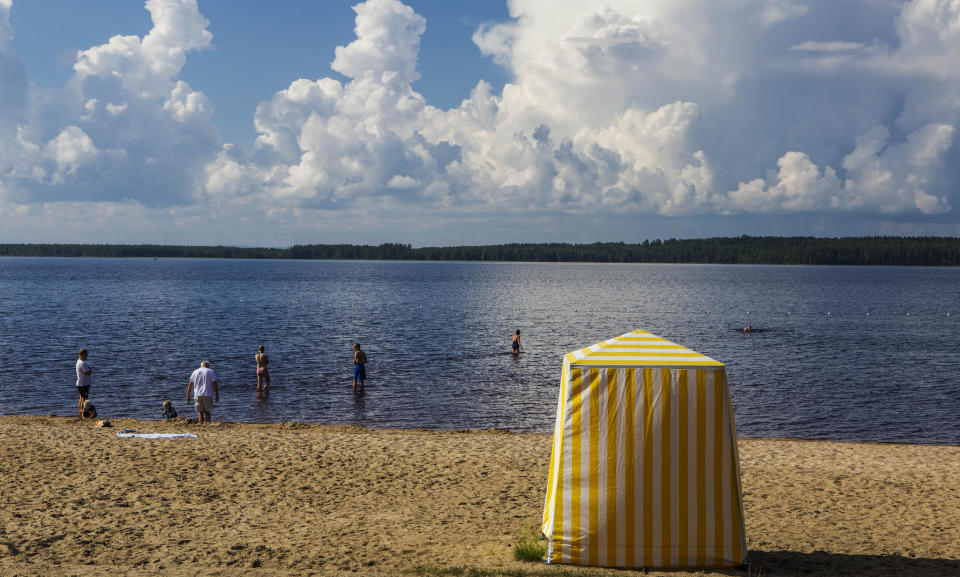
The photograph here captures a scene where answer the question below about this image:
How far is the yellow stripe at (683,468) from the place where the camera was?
26.8 feet

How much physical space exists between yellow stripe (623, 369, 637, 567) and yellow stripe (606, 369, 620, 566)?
0.35 feet

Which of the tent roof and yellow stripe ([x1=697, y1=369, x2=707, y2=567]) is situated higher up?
the tent roof

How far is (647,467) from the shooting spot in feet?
27.1

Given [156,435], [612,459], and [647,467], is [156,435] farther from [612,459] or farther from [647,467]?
[647,467]

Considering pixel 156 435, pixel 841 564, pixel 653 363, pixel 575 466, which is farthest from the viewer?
pixel 156 435

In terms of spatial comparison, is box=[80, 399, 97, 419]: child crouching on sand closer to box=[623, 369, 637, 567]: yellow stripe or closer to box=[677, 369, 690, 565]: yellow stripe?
box=[623, 369, 637, 567]: yellow stripe

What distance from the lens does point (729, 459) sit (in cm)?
828

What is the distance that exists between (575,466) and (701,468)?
134 cm

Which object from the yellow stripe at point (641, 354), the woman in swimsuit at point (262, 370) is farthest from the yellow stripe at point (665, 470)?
the woman in swimsuit at point (262, 370)

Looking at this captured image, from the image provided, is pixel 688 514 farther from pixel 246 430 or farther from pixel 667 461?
pixel 246 430

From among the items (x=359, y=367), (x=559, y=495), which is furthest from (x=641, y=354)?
(x=359, y=367)

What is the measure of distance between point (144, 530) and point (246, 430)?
864cm

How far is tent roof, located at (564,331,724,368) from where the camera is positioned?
8.22 m

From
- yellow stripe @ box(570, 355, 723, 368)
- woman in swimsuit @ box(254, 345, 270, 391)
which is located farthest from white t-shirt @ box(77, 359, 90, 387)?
yellow stripe @ box(570, 355, 723, 368)
